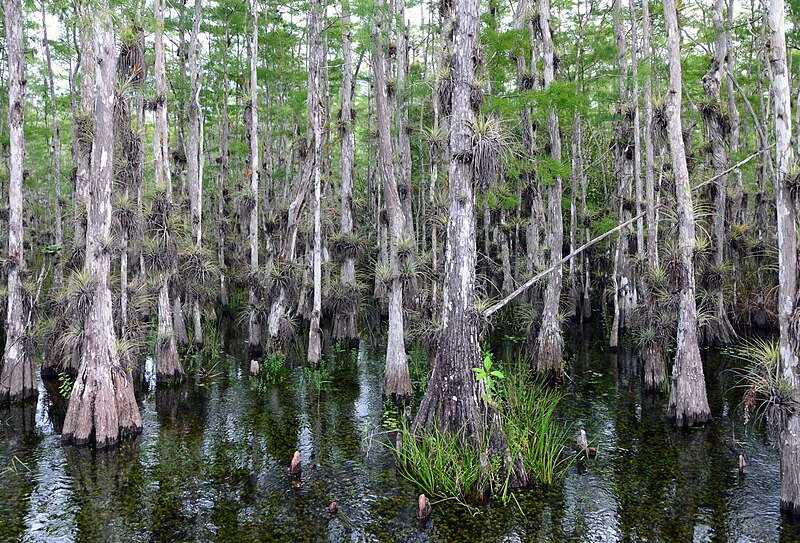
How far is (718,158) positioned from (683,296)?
7.09 metres

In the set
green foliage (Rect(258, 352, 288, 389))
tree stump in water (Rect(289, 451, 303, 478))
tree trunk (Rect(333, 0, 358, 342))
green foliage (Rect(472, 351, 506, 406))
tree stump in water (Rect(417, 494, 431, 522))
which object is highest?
tree trunk (Rect(333, 0, 358, 342))

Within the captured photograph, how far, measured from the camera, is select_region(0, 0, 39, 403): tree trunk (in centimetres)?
1214

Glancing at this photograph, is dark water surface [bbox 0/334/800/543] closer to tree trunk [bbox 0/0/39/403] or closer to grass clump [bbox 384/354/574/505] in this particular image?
grass clump [bbox 384/354/574/505]

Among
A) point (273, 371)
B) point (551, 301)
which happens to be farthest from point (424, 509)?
point (273, 371)

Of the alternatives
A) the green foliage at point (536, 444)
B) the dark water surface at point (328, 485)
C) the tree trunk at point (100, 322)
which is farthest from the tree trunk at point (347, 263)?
the green foliage at point (536, 444)

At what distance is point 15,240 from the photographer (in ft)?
39.9

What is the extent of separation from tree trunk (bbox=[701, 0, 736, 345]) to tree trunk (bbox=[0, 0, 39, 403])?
1601 centimetres

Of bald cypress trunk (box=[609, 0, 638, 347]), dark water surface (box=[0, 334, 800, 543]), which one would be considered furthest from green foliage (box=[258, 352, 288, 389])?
bald cypress trunk (box=[609, 0, 638, 347])

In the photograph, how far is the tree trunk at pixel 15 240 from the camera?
39.8 ft

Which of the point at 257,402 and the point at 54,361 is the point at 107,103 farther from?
the point at 54,361

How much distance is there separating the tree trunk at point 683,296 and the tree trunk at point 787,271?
138 inches

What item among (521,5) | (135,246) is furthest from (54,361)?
(521,5)

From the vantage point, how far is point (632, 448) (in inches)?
391

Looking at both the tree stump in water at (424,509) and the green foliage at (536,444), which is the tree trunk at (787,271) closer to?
the green foliage at (536,444)
